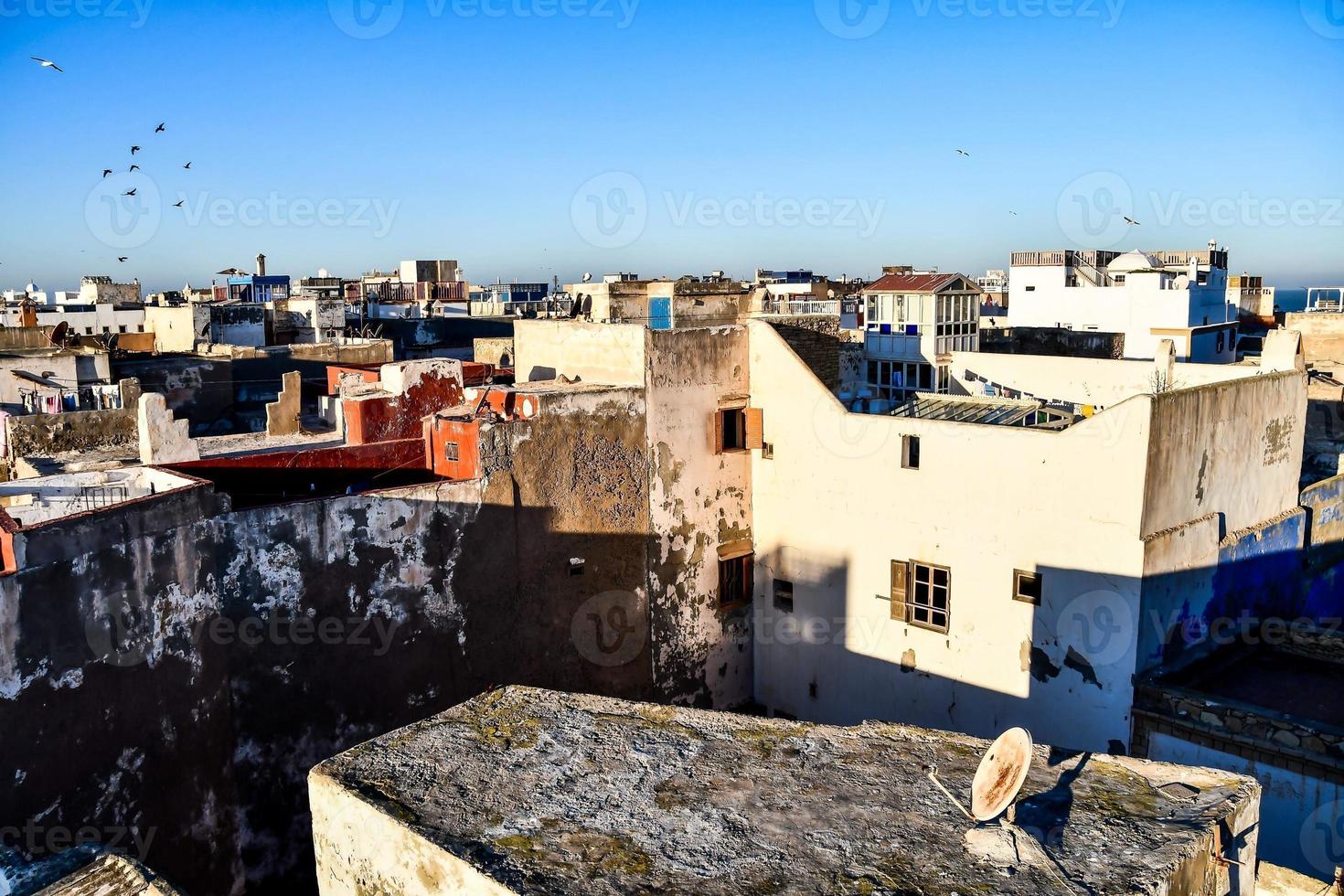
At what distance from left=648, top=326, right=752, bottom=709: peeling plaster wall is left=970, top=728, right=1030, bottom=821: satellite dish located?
11797mm

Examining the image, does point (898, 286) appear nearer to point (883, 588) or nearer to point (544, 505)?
point (883, 588)

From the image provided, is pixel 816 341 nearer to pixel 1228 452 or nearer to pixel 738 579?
pixel 738 579

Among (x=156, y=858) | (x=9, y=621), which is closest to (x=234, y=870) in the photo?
(x=156, y=858)

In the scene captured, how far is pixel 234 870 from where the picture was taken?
1248 cm

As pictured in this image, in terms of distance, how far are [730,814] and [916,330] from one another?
1618cm

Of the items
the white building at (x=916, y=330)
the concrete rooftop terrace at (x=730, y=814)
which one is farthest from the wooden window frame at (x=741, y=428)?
the concrete rooftop terrace at (x=730, y=814)

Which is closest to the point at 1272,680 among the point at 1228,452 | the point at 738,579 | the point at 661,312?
the point at 1228,452

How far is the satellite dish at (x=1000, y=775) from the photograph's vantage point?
624 centimetres

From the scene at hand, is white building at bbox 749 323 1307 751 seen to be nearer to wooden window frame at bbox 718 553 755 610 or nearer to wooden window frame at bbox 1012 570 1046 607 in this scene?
wooden window frame at bbox 1012 570 1046 607

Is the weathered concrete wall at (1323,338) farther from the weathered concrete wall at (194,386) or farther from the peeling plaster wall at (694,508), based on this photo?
the weathered concrete wall at (194,386)

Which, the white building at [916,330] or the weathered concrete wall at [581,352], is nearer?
the weathered concrete wall at [581,352]

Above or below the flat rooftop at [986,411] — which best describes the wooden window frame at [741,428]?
below

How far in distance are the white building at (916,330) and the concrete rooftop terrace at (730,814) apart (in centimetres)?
1423

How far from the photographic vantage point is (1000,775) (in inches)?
253
